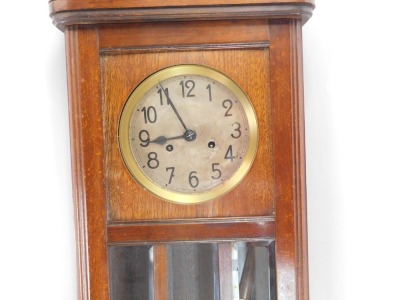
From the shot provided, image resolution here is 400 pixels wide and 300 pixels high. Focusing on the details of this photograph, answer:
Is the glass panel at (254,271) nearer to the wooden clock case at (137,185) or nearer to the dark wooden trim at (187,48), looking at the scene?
the wooden clock case at (137,185)

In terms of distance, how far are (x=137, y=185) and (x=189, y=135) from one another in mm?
137

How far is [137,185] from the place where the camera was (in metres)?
1.38

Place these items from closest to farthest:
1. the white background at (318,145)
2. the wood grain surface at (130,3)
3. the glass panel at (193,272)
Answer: the wood grain surface at (130,3), the glass panel at (193,272), the white background at (318,145)

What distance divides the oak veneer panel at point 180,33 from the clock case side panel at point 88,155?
0.04 m

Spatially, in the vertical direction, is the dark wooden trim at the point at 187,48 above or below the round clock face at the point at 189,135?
above

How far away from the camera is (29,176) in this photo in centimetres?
164

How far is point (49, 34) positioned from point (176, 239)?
1.90ft

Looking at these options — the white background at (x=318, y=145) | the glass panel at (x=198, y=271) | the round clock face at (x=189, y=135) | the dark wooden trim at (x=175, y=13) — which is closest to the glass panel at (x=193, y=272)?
the glass panel at (x=198, y=271)

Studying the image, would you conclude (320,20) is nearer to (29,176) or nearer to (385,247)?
(385,247)

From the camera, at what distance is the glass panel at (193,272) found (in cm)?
142

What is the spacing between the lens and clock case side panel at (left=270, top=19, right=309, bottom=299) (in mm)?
1365

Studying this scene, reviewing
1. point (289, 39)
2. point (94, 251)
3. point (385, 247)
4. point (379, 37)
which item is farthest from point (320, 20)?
point (94, 251)

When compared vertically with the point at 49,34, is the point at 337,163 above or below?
below

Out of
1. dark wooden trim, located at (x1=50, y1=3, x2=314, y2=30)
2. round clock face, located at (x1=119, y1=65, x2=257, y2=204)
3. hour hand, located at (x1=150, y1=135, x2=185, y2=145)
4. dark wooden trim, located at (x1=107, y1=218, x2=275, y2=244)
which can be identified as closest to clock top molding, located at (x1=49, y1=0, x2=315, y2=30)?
dark wooden trim, located at (x1=50, y1=3, x2=314, y2=30)
